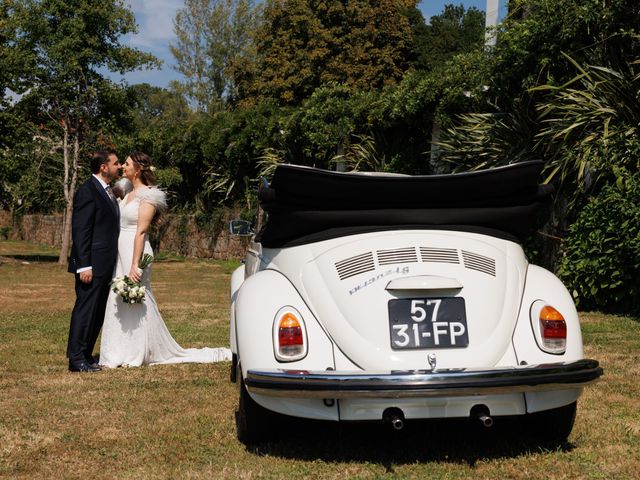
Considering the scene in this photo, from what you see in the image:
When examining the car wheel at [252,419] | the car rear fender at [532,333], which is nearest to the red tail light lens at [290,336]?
the car wheel at [252,419]

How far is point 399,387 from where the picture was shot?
3.87m

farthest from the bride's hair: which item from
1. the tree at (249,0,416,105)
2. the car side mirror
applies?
the tree at (249,0,416,105)

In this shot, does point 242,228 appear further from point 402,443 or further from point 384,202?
point 402,443

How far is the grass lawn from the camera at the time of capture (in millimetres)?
4223

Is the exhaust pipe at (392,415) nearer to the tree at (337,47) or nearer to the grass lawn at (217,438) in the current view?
the grass lawn at (217,438)

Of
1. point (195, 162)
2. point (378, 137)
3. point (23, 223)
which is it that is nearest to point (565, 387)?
point (378, 137)

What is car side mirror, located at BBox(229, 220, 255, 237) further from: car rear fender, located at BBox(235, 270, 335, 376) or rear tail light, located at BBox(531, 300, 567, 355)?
rear tail light, located at BBox(531, 300, 567, 355)

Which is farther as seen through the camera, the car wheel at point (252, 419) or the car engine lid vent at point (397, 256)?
the car wheel at point (252, 419)

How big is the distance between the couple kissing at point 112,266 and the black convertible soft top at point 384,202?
118 inches

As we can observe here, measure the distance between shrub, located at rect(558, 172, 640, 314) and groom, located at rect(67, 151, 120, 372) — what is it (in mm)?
6626

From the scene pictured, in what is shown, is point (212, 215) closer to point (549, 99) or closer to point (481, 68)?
point (481, 68)

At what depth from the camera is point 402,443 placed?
475 cm

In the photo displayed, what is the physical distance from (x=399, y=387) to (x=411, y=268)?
0.75 metres

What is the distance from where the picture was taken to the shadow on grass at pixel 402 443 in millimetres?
4477
